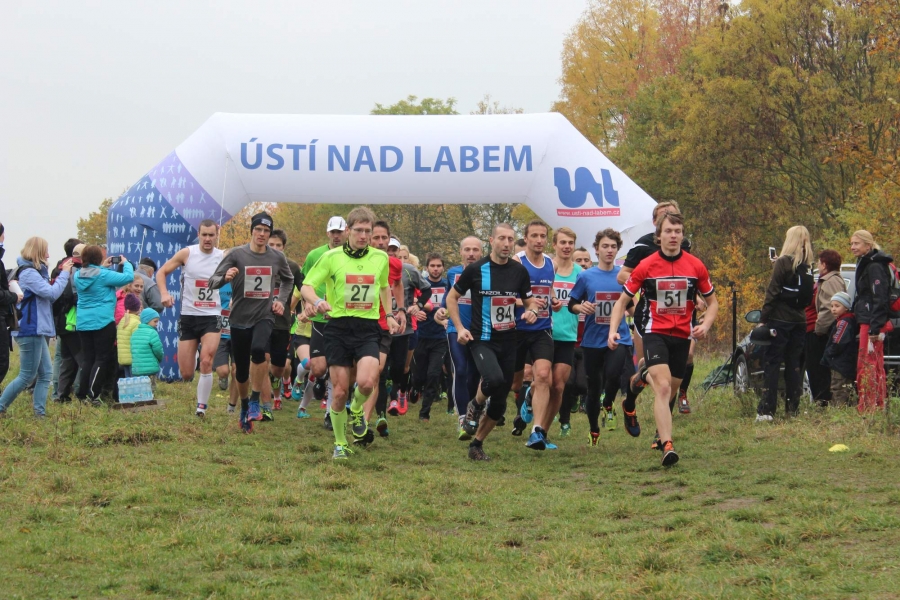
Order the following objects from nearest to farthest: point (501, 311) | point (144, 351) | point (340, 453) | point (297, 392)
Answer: point (340, 453)
point (501, 311)
point (144, 351)
point (297, 392)

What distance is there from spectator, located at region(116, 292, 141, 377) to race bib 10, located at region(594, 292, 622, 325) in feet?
20.0

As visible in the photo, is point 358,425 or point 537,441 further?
point 358,425

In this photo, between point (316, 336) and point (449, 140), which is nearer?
point (316, 336)

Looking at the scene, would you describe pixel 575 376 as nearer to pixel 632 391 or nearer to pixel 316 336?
pixel 632 391

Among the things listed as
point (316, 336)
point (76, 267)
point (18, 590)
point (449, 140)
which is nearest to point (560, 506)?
point (18, 590)

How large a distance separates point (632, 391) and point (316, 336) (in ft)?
9.97

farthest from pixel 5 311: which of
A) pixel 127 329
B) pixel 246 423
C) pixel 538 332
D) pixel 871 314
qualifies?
pixel 871 314

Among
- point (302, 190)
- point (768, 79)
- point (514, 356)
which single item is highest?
point (768, 79)

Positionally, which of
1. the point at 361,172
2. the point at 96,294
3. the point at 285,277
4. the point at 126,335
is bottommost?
the point at 126,335

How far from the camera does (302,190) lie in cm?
1831

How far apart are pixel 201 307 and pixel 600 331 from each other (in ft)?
14.3

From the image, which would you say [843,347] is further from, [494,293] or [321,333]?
[321,333]

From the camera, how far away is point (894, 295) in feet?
35.1

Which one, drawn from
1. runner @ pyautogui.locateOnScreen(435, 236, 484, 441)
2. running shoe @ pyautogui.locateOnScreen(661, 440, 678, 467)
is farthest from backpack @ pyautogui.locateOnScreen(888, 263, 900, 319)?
runner @ pyautogui.locateOnScreen(435, 236, 484, 441)
